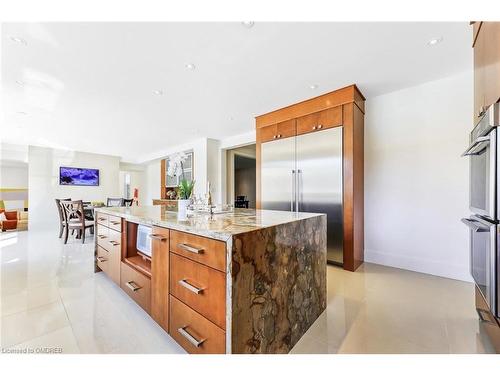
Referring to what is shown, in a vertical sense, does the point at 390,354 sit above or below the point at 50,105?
below

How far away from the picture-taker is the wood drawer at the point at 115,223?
2.15 metres

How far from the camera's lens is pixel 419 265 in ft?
9.25

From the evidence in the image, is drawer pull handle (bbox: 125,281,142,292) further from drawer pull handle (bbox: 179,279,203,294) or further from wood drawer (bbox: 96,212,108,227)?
wood drawer (bbox: 96,212,108,227)

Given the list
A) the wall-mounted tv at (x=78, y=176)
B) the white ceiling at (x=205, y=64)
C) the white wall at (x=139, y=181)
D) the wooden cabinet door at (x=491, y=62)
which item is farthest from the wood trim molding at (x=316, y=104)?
the white wall at (x=139, y=181)

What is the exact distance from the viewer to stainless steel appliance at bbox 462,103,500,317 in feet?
3.73

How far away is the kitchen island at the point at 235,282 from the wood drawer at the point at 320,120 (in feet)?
5.81

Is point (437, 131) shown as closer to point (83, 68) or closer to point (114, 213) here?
point (114, 213)

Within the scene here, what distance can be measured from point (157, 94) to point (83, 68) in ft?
2.92

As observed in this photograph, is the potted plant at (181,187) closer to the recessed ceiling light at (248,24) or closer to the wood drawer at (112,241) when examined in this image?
the wood drawer at (112,241)

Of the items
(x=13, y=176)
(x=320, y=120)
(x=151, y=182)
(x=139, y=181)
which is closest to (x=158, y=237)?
(x=320, y=120)

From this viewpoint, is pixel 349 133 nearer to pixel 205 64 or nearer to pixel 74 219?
pixel 205 64

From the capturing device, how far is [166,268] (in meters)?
1.43
